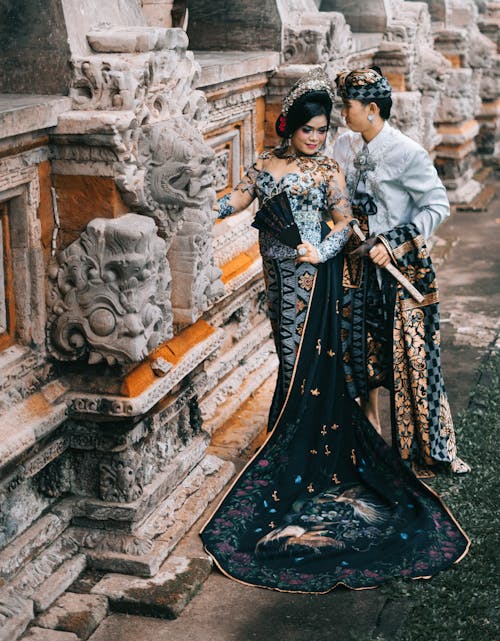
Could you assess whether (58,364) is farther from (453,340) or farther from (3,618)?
(453,340)

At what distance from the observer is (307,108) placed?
5117mm

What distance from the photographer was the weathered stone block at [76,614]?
4.22m

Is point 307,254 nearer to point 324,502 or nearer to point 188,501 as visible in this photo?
point 324,502

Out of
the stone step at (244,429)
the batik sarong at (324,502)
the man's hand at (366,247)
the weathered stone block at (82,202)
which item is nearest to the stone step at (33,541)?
the batik sarong at (324,502)

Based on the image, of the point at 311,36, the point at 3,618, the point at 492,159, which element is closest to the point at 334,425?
the point at 3,618

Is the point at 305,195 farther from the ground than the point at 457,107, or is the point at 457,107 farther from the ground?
the point at 305,195

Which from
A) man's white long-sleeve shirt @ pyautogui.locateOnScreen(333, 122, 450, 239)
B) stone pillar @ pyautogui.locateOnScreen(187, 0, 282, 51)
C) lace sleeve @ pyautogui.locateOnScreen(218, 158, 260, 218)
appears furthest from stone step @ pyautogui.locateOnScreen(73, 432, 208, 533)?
stone pillar @ pyautogui.locateOnScreen(187, 0, 282, 51)

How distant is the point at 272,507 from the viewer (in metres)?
5.09

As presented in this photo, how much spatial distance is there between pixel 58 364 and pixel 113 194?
74 cm

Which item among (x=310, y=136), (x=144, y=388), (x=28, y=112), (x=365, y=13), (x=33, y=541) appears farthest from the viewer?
(x=365, y=13)

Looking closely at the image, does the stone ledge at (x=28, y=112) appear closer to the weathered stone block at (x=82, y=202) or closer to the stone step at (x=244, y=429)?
the weathered stone block at (x=82, y=202)

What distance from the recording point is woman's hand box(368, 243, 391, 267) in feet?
17.6

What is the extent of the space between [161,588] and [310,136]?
6.99 feet

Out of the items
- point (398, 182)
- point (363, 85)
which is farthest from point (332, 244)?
point (363, 85)
